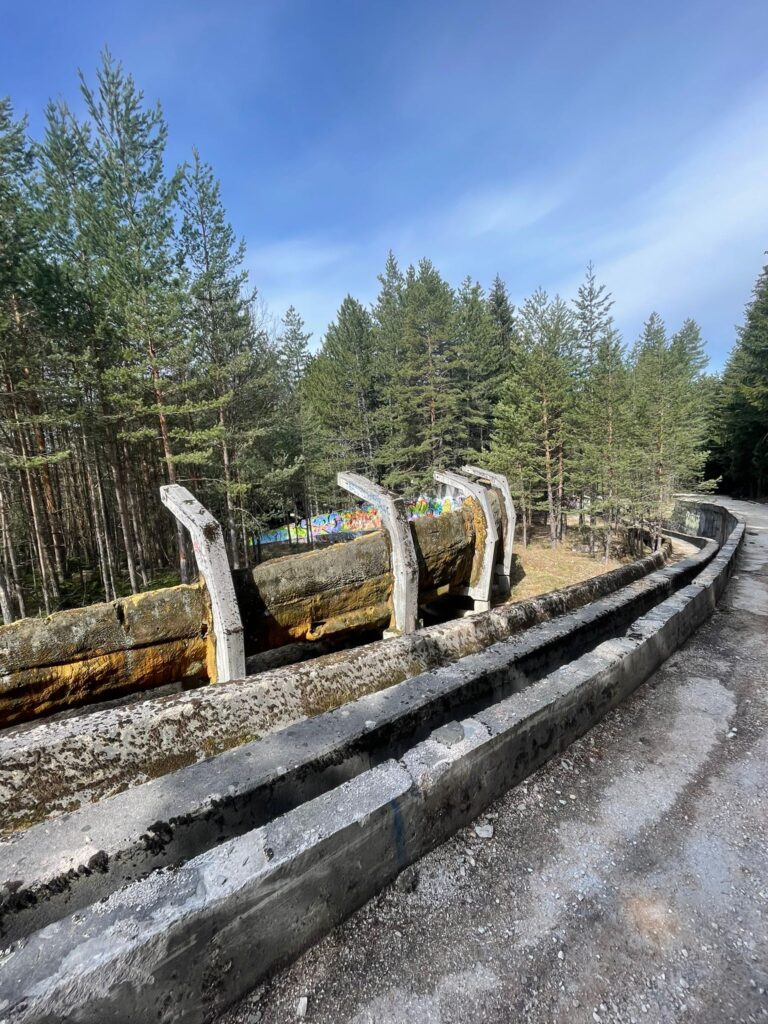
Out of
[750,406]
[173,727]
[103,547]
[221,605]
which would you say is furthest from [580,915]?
[750,406]

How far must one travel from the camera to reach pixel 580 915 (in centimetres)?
136

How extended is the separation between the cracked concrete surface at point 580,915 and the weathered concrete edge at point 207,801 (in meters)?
0.54

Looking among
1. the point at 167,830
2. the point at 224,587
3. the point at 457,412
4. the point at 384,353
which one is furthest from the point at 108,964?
the point at 384,353

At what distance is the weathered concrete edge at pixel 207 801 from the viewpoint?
132cm

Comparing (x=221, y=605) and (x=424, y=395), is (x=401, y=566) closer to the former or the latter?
(x=221, y=605)

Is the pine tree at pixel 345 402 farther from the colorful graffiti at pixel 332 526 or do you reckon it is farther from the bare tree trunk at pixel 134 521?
the bare tree trunk at pixel 134 521

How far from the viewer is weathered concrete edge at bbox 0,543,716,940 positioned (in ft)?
4.33

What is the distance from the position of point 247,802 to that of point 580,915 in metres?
1.27

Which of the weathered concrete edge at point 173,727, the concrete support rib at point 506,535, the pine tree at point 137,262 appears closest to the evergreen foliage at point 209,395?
the pine tree at point 137,262

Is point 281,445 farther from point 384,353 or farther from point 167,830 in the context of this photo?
point 167,830

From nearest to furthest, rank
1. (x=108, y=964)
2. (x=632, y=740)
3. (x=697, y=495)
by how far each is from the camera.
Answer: (x=108, y=964) < (x=632, y=740) < (x=697, y=495)

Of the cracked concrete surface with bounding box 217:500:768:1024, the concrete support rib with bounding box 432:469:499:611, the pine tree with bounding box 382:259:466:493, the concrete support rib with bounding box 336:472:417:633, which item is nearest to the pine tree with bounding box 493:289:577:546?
the pine tree with bounding box 382:259:466:493

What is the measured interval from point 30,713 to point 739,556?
11884 millimetres

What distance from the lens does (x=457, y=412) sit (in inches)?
908
